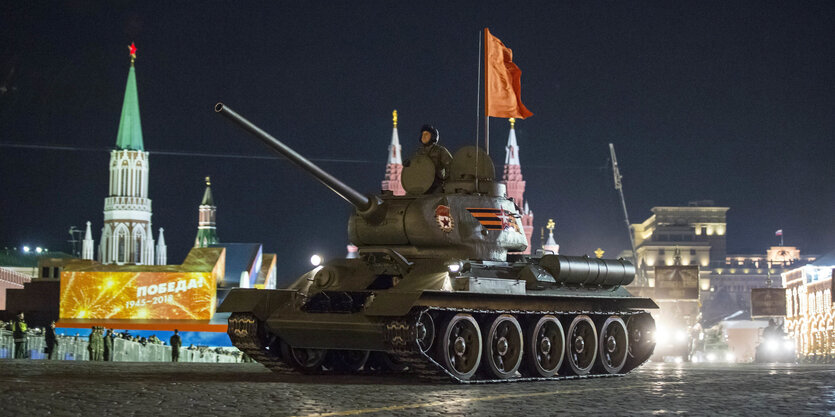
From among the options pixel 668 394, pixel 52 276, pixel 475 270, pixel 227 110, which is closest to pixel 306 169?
pixel 227 110

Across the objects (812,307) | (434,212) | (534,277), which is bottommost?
(534,277)

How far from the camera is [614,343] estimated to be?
21.3 metres

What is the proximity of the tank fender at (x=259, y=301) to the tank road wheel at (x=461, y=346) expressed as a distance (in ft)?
10.1

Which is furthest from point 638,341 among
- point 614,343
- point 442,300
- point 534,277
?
point 442,300

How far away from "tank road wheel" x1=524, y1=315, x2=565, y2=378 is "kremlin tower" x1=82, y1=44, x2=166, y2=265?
458 ft

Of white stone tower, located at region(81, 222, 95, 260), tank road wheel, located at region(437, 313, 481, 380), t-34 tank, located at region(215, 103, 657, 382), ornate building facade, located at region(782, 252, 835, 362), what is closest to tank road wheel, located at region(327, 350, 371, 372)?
t-34 tank, located at region(215, 103, 657, 382)

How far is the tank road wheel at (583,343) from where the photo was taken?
2012 centimetres

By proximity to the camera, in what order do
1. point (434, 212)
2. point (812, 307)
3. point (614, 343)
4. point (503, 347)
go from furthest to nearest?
point (812, 307), point (614, 343), point (434, 212), point (503, 347)

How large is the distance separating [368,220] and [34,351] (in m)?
26.3

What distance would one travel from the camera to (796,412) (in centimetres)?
1201

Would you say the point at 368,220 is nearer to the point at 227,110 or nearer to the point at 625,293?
the point at 227,110

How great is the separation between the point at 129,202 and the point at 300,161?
14641 cm

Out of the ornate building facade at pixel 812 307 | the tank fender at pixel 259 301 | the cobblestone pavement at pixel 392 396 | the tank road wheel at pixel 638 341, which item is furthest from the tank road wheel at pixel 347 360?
the ornate building facade at pixel 812 307

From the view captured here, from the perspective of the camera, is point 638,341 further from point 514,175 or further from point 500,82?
point 514,175
